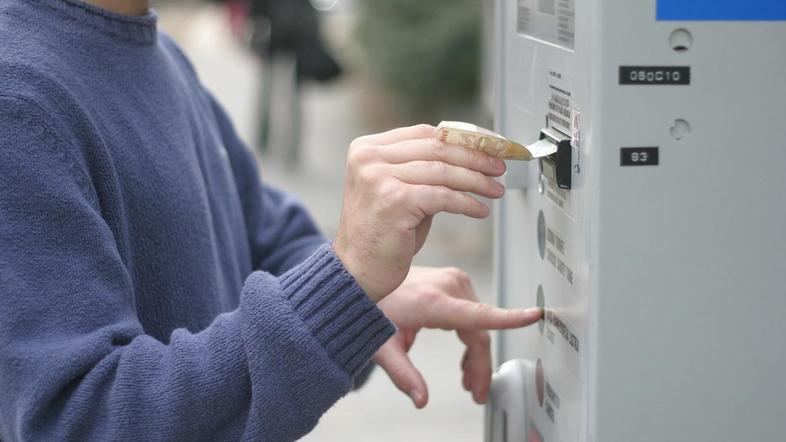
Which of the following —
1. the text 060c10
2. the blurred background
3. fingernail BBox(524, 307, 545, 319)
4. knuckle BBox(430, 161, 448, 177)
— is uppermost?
the text 060c10

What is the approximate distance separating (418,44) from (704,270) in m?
7.17

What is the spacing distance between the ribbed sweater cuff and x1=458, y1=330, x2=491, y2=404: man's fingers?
0.42 metres

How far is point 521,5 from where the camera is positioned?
1.68 meters

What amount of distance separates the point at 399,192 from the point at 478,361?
55cm

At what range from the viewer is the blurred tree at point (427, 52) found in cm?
814

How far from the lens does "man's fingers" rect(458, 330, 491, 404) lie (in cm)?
180

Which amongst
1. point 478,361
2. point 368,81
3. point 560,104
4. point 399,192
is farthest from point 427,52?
point 399,192

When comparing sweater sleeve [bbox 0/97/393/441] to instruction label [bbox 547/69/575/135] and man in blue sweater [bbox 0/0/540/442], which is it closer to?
man in blue sweater [bbox 0/0/540/442]

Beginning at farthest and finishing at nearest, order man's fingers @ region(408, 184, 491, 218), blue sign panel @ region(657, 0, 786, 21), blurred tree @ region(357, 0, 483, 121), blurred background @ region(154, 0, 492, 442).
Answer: blurred tree @ region(357, 0, 483, 121)
blurred background @ region(154, 0, 492, 442)
man's fingers @ region(408, 184, 491, 218)
blue sign panel @ region(657, 0, 786, 21)

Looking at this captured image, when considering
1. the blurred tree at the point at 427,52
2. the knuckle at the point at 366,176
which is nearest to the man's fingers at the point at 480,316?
the knuckle at the point at 366,176

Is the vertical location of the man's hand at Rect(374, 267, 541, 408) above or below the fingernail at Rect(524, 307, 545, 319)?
below

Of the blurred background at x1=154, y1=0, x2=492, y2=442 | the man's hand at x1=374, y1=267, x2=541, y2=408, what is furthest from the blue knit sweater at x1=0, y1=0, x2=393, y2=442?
the blurred background at x1=154, y1=0, x2=492, y2=442

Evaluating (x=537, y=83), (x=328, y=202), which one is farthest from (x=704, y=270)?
(x=328, y=202)

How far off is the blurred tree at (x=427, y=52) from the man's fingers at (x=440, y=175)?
21.8 ft
